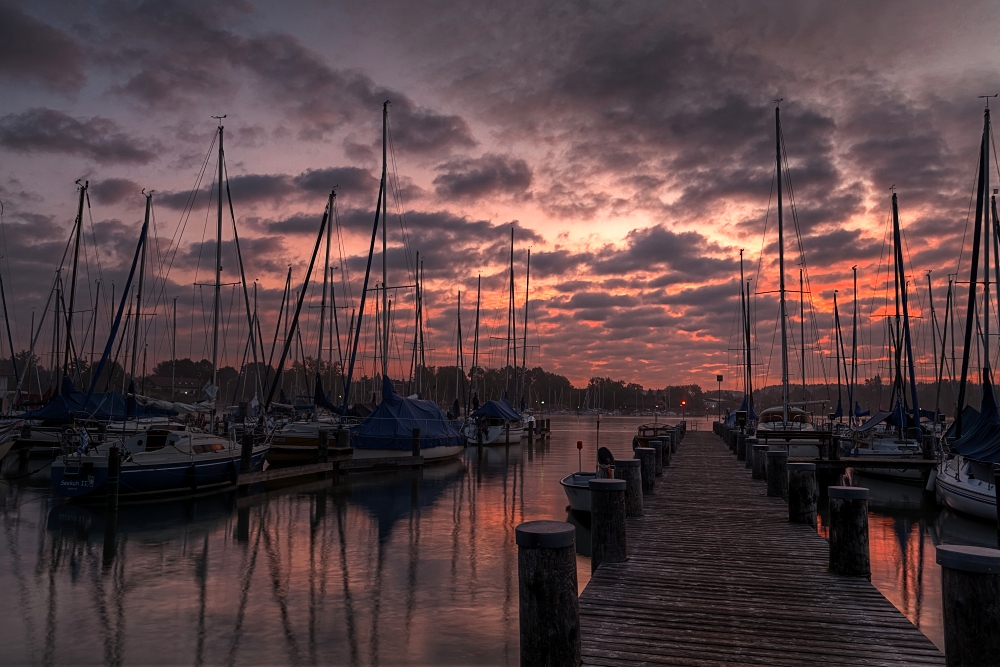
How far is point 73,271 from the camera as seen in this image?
44.2m

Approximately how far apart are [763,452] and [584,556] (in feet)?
27.1

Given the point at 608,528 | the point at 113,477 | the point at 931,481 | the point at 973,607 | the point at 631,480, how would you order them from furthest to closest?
the point at 931,481
the point at 113,477
the point at 631,480
the point at 608,528
the point at 973,607

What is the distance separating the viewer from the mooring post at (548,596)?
21.1ft

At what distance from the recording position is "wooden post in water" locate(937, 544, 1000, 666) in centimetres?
571

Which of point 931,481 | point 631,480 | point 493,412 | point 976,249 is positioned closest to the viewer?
point 631,480

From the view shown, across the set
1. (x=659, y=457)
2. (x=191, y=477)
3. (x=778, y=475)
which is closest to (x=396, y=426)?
(x=191, y=477)

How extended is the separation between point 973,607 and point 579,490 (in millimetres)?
16063

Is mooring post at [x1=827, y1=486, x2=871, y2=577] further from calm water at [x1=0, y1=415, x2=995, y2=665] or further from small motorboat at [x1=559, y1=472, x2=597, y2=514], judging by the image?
small motorboat at [x1=559, y1=472, x2=597, y2=514]

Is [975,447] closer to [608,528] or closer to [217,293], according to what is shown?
[608,528]

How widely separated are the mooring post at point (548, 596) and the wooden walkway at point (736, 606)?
0.56 meters

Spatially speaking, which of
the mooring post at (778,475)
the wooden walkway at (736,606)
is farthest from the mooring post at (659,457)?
the wooden walkway at (736,606)

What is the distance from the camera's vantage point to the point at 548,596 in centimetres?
643

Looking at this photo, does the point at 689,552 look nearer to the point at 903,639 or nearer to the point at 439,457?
the point at 903,639

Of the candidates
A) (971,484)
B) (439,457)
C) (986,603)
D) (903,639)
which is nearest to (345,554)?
(903,639)
